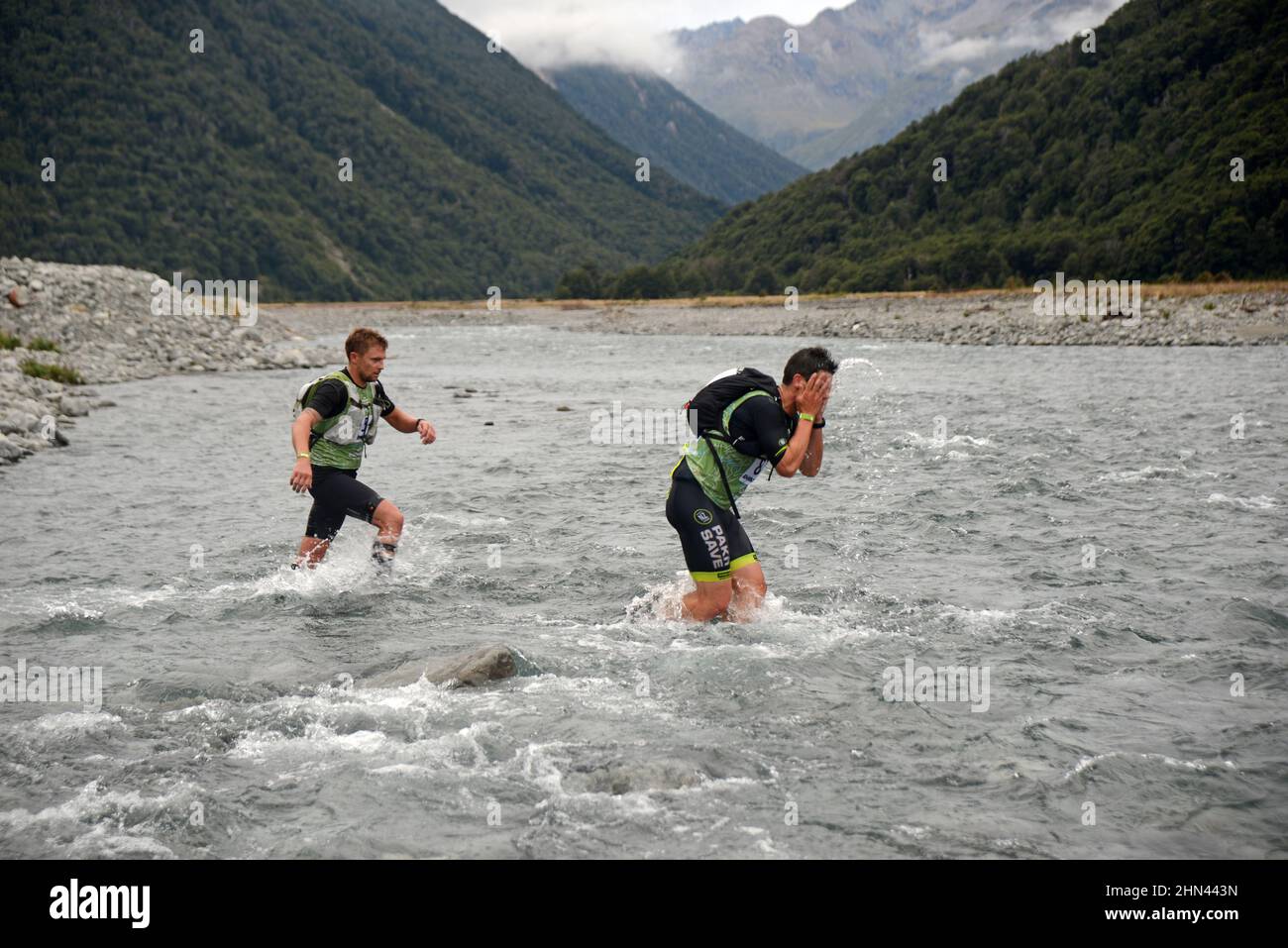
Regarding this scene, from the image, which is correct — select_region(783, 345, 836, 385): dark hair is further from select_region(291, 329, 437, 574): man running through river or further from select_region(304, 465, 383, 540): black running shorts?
select_region(304, 465, 383, 540): black running shorts

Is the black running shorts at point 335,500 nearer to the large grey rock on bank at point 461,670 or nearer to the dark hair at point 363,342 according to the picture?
the dark hair at point 363,342

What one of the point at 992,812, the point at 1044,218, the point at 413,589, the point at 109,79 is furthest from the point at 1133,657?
the point at 109,79

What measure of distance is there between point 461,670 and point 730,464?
2.89 meters

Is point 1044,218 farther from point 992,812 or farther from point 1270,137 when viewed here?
point 992,812

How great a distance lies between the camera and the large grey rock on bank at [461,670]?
804 cm

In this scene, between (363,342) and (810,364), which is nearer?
(810,364)

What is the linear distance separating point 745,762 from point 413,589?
5.45 m

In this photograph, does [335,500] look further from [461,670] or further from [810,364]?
[810,364]

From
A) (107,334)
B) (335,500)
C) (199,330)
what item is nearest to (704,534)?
(335,500)

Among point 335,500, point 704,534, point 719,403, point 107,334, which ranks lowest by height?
point 704,534

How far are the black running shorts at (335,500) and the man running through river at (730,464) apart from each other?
3.35m

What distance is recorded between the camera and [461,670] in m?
8.12
